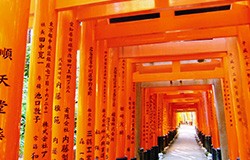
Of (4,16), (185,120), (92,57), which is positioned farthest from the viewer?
(185,120)

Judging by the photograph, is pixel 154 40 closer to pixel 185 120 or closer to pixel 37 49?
pixel 37 49

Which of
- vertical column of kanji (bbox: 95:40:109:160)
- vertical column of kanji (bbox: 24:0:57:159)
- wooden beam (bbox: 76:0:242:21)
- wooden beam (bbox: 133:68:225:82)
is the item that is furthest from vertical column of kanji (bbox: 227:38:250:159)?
vertical column of kanji (bbox: 24:0:57:159)

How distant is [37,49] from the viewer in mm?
3180

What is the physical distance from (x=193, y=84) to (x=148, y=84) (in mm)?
1884

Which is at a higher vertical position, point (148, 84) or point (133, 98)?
point (148, 84)

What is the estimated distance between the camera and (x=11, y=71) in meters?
2.17

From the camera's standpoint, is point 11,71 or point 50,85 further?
point 50,85

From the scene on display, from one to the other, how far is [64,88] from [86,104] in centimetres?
59

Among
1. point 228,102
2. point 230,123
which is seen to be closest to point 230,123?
point 230,123

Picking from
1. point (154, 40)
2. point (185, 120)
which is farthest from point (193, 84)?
point (185, 120)

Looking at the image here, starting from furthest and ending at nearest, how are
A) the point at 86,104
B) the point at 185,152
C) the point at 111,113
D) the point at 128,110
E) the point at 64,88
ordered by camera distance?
the point at 185,152, the point at 128,110, the point at 111,113, the point at 86,104, the point at 64,88

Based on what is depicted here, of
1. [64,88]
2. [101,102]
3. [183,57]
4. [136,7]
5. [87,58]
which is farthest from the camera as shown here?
[183,57]

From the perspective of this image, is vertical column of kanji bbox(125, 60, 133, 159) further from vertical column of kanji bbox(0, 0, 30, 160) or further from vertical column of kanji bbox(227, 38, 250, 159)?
vertical column of kanji bbox(0, 0, 30, 160)

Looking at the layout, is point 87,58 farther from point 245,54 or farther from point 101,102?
point 245,54
